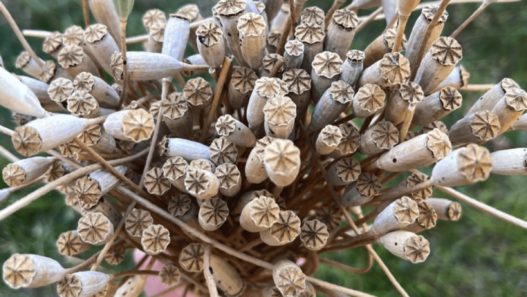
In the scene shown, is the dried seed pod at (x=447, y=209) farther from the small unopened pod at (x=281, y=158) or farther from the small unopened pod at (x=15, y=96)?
the small unopened pod at (x=15, y=96)

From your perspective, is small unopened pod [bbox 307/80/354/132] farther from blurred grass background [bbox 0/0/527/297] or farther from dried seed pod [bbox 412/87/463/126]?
blurred grass background [bbox 0/0/527/297]

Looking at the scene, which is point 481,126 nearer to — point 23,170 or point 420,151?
point 420,151

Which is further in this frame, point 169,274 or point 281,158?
point 169,274

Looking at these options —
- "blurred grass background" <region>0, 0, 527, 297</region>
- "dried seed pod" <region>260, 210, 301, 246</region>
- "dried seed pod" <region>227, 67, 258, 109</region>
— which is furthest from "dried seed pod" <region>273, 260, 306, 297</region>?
"blurred grass background" <region>0, 0, 527, 297</region>

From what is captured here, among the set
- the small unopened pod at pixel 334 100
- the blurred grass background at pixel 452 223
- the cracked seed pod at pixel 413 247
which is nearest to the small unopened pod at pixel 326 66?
the small unopened pod at pixel 334 100

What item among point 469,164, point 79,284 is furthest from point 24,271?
point 469,164
